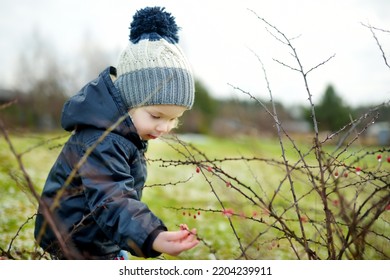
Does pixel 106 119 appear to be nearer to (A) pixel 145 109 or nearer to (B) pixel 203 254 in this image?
(A) pixel 145 109

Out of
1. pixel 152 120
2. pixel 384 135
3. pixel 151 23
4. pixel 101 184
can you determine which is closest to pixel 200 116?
pixel 384 135

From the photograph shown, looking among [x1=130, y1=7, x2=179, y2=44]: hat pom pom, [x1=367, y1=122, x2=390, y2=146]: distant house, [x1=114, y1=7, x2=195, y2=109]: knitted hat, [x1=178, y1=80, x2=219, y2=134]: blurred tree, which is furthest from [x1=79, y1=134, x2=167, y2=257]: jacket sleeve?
[x1=178, y1=80, x2=219, y2=134]: blurred tree

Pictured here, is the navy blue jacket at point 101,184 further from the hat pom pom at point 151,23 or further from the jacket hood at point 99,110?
the hat pom pom at point 151,23

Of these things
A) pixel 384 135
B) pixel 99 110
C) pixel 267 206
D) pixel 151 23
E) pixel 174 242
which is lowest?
pixel 174 242

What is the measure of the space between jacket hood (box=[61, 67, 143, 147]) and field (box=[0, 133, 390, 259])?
0.32ft

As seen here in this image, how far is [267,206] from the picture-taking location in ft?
4.49

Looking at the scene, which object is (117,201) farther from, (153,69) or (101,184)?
(153,69)

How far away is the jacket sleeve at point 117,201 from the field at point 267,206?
6.1 inches

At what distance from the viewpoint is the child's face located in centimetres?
179

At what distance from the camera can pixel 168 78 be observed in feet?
6.05

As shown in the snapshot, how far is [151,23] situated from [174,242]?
1.06m

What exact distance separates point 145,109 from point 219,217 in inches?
104
